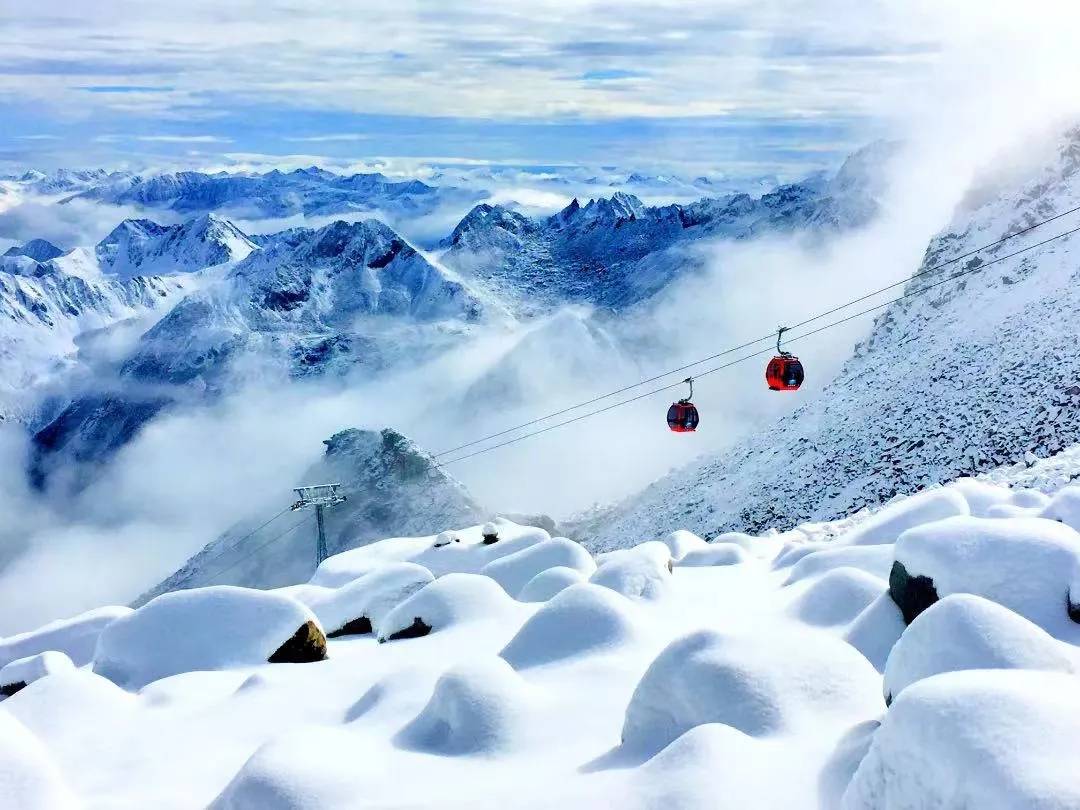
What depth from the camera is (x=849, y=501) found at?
5603 cm

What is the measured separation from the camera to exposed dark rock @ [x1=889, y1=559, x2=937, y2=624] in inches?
529

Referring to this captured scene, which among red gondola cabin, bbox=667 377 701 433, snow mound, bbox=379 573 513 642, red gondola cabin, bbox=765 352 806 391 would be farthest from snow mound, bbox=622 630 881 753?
red gondola cabin, bbox=667 377 701 433

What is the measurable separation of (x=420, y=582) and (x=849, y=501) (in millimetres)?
39591

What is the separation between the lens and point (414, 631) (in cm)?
1864

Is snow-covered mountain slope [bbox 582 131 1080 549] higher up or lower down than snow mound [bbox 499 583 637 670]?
lower down

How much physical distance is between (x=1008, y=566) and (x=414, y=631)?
1065cm

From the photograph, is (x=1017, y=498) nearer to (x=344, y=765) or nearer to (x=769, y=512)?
(x=344, y=765)

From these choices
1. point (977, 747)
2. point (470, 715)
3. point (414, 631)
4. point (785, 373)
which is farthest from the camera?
point (785, 373)

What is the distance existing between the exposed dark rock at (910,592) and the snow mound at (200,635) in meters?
10.2

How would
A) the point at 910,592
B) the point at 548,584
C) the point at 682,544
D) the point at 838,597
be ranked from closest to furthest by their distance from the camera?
the point at 910,592 < the point at 838,597 < the point at 548,584 < the point at 682,544

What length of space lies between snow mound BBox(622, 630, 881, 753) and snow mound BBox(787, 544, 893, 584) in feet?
22.1

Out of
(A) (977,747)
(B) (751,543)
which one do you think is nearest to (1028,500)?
(B) (751,543)

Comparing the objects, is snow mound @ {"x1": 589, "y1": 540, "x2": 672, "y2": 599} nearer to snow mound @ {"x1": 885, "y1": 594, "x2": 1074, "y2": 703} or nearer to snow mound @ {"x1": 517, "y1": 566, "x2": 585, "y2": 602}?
snow mound @ {"x1": 517, "y1": 566, "x2": 585, "y2": 602}

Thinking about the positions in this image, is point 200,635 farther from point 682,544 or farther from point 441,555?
point 682,544
